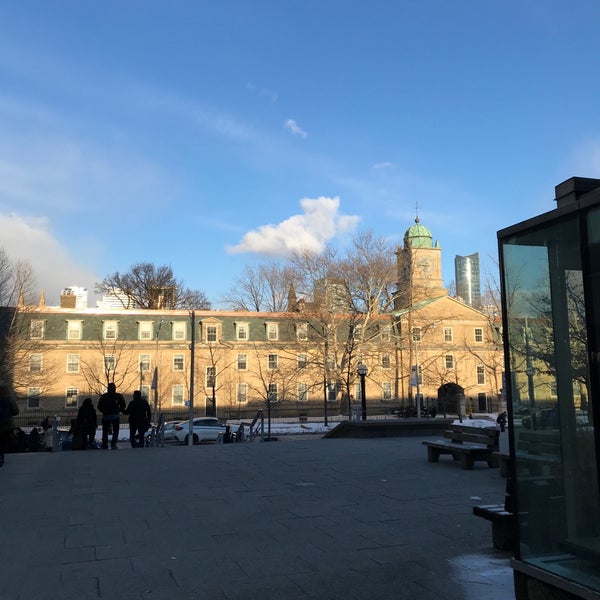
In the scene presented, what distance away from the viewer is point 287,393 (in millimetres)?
51375

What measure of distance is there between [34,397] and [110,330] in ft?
27.5

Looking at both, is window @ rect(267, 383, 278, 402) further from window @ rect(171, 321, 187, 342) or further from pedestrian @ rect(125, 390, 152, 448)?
pedestrian @ rect(125, 390, 152, 448)

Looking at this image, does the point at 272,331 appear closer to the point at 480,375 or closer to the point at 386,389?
the point at 386,389

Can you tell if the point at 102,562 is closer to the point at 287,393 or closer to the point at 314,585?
the point at 314,585

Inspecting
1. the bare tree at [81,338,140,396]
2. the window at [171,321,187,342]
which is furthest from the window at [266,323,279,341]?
the bare tree at [81,338,140,396]

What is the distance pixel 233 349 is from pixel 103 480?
146 ft

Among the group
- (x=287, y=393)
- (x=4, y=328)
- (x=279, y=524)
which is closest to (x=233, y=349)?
(x=287, y=393)

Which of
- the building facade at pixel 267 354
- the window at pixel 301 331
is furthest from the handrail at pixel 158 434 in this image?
the window at pixel 301 331

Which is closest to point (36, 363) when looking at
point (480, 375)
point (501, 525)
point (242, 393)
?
point (242, 393)

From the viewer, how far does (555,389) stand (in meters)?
3.92

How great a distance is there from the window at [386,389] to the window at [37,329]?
3162 cm

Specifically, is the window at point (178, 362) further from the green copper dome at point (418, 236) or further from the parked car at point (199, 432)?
the green copper dome at point (418, 236)

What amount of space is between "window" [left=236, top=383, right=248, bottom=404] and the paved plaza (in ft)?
141

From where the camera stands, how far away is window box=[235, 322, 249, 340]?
5491 cm
